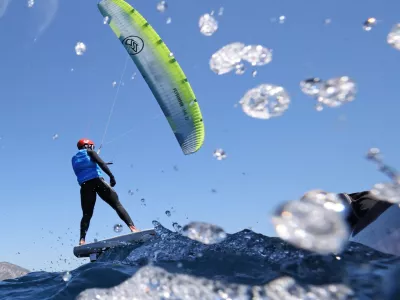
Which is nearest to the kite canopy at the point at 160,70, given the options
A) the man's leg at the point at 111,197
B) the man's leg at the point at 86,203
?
the man's leg at the point at 111,197

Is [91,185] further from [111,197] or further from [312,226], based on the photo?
[312,226]

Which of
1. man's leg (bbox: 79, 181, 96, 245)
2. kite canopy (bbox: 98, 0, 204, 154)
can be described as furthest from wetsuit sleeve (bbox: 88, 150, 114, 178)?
kite canopy (bbox: 98, 0, 204, 154)

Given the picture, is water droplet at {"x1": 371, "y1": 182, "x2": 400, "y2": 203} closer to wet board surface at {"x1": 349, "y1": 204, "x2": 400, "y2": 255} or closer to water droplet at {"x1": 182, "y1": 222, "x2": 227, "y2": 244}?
wet board surface at {"x1": 349, "y1": 204, "x2": 400, "y2": 255}

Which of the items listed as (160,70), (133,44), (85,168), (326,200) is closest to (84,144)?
(85,168)

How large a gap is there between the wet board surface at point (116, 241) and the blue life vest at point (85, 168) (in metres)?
1.41

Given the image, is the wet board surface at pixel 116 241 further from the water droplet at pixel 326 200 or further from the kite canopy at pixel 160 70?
Answer: the kite canopy at pixel 160 70

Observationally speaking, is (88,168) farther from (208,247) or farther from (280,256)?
(280,256)

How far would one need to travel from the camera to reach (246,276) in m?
3.45

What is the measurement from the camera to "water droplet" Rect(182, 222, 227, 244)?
4.60 meters

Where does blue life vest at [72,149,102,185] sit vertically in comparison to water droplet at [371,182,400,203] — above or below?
above

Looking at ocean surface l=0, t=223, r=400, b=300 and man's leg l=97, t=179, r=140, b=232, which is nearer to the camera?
ocean surface l=0, t=223, r=400, b=300

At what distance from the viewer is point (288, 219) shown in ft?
10.6

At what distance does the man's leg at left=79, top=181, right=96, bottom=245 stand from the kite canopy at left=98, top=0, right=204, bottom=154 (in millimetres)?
3917

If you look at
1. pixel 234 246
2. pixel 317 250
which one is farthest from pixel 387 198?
pixel 234 246
